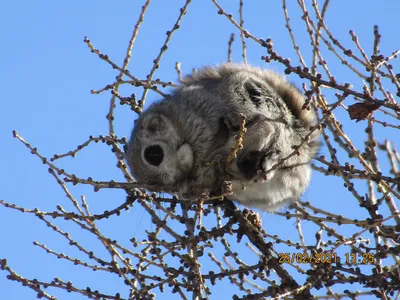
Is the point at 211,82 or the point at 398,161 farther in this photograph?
the point at 211,82

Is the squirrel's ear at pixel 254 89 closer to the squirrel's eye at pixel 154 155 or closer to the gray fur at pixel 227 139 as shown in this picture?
→ the gray fur at pixel 227 139

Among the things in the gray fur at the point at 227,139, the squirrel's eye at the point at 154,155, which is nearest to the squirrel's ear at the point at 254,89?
the gray fur at the point at 227,139

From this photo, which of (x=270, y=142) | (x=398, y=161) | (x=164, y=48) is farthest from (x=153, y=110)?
(x=398, y=161)

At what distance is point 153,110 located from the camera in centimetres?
551

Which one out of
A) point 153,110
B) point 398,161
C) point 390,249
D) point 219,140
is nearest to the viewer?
point 390,249

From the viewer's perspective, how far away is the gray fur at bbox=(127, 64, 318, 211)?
16.4 ft

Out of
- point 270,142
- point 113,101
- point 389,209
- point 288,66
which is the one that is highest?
point 113,101

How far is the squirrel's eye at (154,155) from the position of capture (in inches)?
203

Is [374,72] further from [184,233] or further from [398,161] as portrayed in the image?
[184,233]

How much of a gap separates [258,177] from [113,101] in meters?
1.24
